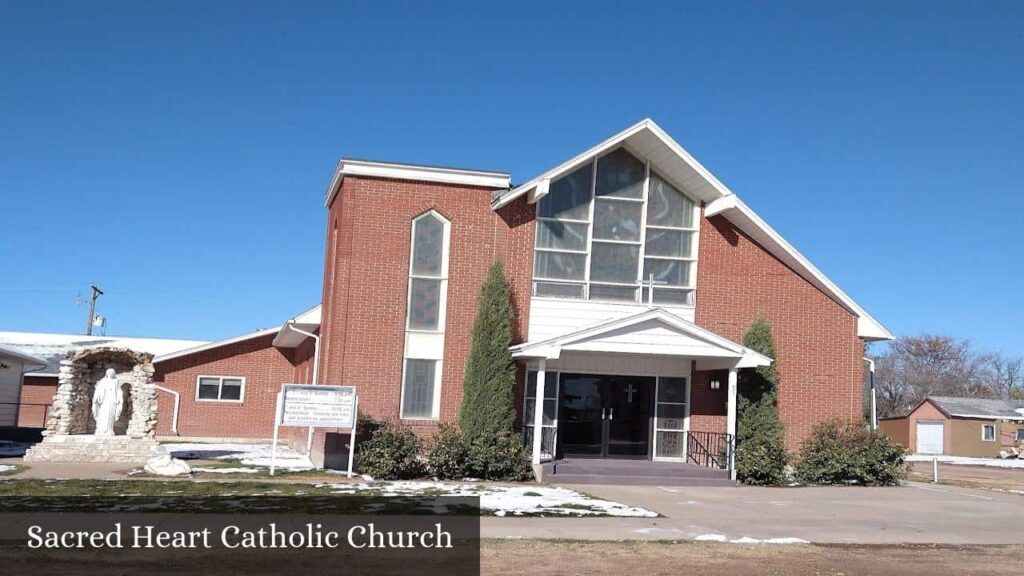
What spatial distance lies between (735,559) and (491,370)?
9.61 m

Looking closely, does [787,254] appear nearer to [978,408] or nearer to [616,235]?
[616,235]

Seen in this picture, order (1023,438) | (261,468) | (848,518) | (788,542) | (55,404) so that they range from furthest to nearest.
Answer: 1. (1023,438)
2. (55,404)
3. (261,468)
4. (848,518)
5. (788,542)

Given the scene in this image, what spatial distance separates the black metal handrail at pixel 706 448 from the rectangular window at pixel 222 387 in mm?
17057

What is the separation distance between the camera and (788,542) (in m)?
12.1

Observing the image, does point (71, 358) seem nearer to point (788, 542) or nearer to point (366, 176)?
point (366, 176)

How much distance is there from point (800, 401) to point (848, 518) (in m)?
7.33

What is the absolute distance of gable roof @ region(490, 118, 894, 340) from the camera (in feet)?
67.4

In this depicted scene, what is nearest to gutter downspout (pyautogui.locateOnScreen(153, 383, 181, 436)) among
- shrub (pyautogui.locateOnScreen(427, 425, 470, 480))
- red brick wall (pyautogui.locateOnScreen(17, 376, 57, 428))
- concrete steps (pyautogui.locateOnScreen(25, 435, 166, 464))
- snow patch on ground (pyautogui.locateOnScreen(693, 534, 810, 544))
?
red brick wall (pyautogui.locateOnScreen(17, 376, 57, 428))

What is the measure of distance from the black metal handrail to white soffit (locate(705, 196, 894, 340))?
4.36 meters

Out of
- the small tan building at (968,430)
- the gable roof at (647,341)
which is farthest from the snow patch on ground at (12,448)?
the small tan building at (968,430)

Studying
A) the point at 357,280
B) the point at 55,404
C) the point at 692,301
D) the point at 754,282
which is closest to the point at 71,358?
the point at 55,404

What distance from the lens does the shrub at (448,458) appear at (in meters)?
18.4

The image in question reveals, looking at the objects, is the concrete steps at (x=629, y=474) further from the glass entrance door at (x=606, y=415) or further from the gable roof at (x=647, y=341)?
the gable roof at (x=647, y=341)

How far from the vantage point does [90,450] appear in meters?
20.5
